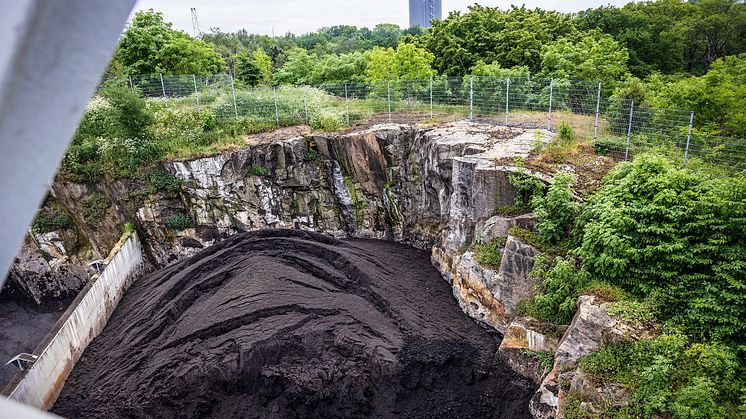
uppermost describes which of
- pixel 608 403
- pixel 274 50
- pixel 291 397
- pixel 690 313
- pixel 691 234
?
pixel 274 50

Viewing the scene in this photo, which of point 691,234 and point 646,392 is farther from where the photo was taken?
point 691,234

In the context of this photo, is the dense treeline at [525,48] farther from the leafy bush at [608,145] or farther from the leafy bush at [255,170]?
the leafy bush at [255,170]

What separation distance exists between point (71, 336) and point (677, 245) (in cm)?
1234

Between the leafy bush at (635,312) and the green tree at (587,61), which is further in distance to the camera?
the green tree at (587,61)

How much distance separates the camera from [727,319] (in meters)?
6.68

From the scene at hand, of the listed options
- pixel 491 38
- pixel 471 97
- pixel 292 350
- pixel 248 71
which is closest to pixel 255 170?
pixel 471 97

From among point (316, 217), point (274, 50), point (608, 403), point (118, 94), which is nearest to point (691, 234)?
point (608, 403)

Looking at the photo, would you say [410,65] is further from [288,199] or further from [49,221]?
[49,221]

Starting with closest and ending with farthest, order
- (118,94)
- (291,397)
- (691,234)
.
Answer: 1. (691,234)
2. (291,397)
3. (118,94)

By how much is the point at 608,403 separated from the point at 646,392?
0.58m

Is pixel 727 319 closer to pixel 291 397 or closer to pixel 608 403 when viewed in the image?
pixel 608 403

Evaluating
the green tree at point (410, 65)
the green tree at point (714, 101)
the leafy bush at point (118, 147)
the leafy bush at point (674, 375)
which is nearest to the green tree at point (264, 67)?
the green tree at point (410, 65)

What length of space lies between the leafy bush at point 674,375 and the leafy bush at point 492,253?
132 inches

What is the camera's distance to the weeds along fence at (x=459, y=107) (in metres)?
11.4
